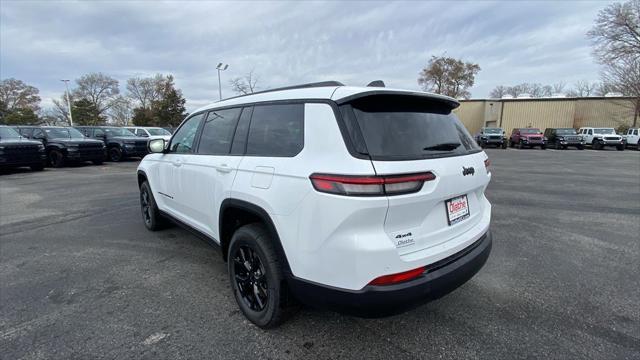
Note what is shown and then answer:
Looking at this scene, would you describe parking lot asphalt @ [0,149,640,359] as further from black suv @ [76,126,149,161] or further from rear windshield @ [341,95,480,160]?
black suv @ [76,126,149,161]

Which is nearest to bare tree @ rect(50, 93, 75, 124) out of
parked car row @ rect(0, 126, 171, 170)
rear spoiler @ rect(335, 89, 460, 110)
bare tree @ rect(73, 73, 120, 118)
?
bare tree @ rect(73, 73, 120, 118)

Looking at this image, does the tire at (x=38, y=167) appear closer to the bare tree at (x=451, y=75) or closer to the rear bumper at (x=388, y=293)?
the rear bumper at (x=388, y=293)

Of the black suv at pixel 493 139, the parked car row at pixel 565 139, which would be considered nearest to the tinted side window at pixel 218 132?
the parked car row at pixel 565 139

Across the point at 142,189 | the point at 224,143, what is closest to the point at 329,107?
the point at 224,143

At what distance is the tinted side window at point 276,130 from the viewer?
2.24 metres

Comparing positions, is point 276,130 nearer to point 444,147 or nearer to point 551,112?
point 444,147

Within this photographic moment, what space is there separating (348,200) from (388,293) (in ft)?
1.97

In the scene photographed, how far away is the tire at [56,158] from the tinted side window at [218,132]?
13.7 m

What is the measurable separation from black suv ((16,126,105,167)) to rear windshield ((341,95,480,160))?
49.7ft

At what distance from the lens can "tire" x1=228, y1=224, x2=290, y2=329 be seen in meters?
2.29

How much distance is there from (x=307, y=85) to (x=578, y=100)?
46.3 meters

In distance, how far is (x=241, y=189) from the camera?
2.49 meters

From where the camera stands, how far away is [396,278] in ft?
6.26

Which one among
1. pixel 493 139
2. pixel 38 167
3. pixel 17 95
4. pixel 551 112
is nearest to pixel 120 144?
pixel 38 167
